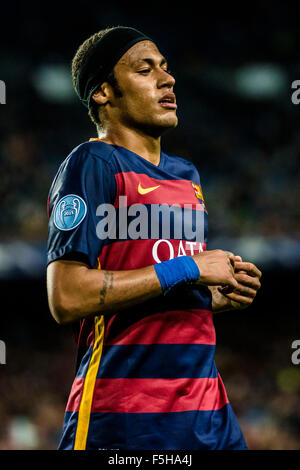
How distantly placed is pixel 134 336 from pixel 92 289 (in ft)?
0.93

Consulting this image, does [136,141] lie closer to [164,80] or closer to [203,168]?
[164,80]

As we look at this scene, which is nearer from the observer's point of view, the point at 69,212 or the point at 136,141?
the point at 69,212

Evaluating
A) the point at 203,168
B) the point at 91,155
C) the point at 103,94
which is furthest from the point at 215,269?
the point at 203,168

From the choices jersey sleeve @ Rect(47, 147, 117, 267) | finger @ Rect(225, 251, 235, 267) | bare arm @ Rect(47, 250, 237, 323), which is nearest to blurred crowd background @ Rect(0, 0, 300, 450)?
finger @ Rect(225, 251, 235, 267)

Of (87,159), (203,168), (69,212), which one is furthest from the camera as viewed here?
(203,168)

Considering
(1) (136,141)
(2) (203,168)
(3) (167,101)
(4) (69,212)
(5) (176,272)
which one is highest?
(2) (203,168)

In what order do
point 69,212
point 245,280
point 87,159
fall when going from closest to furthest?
point 69,212 < point 87,159 < point 245,280

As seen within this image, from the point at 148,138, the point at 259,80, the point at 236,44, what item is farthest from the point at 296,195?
the point at 148,138

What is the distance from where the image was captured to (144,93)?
8.15 feet

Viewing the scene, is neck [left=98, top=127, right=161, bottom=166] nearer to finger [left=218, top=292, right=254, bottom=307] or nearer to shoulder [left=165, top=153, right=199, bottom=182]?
shoulder [left=165, top=153, right=199, bottom=182]

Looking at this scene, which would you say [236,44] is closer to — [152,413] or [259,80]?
[259,80]

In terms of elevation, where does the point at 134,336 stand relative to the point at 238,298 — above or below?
below

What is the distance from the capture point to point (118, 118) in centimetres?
255

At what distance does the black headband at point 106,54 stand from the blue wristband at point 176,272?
109cm
